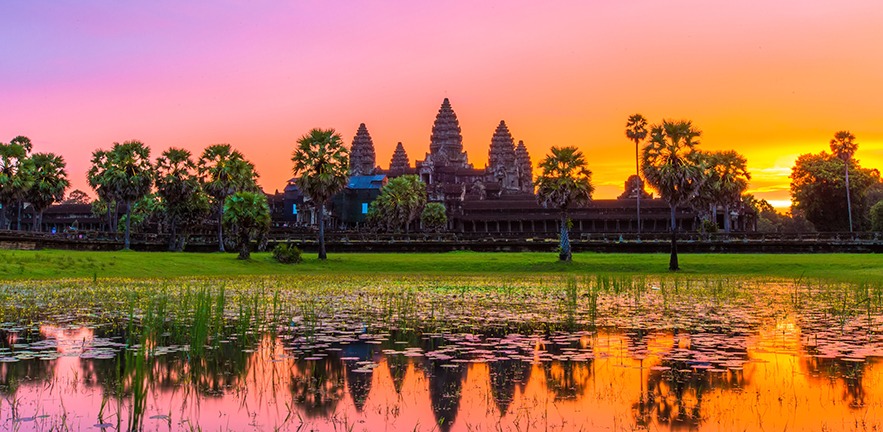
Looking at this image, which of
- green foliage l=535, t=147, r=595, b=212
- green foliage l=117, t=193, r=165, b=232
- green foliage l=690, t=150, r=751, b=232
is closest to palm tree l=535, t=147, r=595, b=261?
green foliage l=535, t=147, r=595, b=212

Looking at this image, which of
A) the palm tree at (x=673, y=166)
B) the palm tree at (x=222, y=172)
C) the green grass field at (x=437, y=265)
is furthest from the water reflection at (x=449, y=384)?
the palm tree at (x=222, y=172)

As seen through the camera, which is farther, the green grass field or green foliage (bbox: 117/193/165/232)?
green foliage (bbox: 117/193/165/232)

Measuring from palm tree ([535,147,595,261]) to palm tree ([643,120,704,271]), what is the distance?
18.6 ft

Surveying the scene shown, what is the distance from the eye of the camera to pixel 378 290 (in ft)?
90.3

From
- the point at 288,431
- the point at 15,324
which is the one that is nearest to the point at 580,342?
the point at 288,431

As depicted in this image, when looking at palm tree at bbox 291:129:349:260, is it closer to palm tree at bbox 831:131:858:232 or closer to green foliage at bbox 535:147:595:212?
green foliage at bbox 535:147:595:212

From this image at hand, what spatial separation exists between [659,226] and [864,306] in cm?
9339

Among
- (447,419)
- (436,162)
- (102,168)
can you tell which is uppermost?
(436,162)

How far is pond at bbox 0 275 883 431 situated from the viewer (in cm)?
781

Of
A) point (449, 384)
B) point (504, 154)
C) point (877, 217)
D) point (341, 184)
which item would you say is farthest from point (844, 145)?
point (449, 384)

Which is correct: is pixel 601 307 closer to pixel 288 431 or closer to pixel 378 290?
pixel 378 290

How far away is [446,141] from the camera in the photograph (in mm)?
177875

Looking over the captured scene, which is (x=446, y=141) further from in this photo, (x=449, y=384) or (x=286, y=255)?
(x=449, y=384)

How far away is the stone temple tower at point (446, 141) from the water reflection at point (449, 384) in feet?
525
